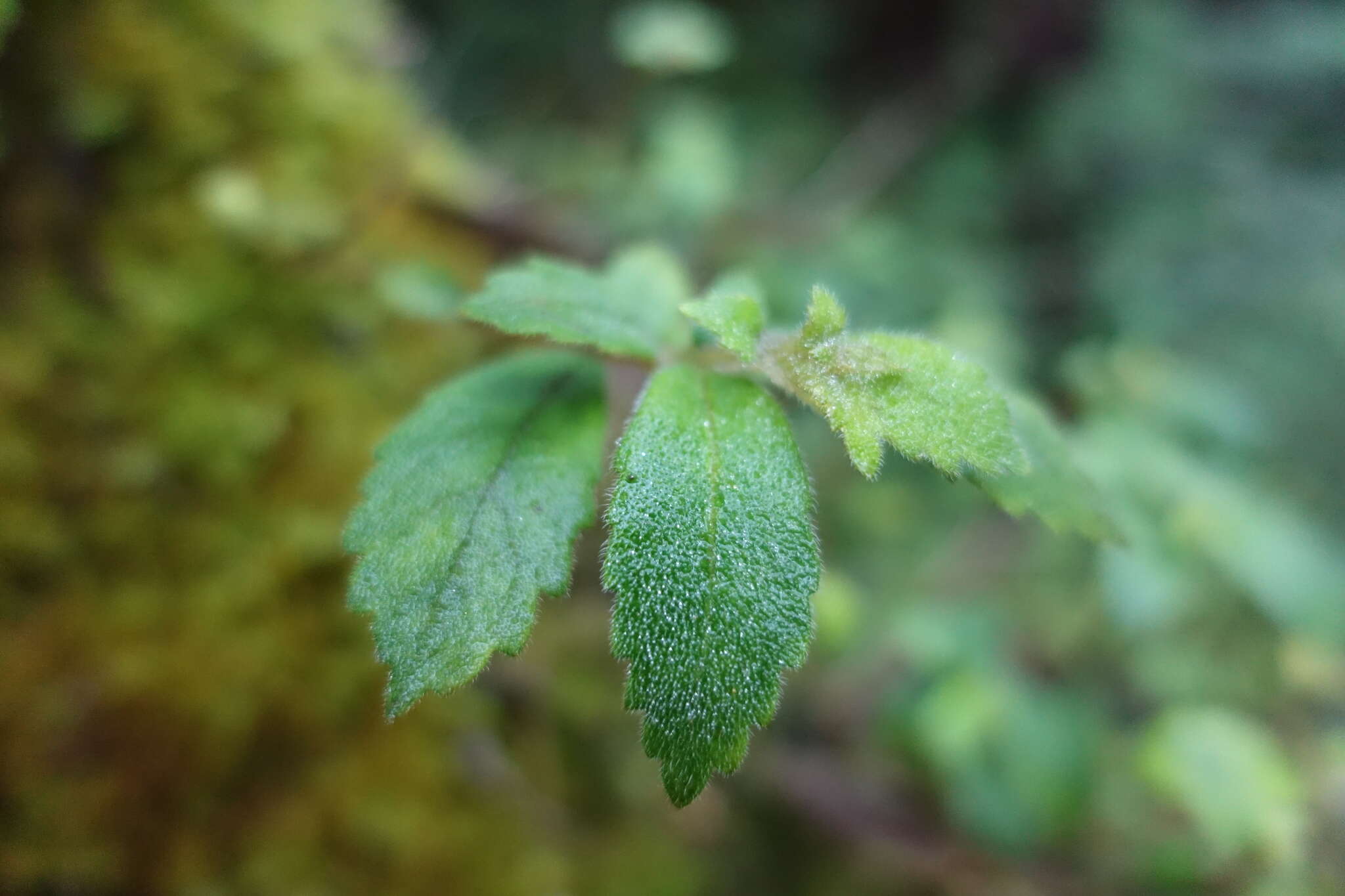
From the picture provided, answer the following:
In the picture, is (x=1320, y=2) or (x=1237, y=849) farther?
(x=1320, y=2)

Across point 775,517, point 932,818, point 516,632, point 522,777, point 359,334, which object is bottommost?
point 932,818

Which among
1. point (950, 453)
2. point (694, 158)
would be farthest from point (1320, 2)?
point (950, 453)

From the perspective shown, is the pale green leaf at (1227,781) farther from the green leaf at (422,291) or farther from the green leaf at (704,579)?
the green leaf at (422,291)

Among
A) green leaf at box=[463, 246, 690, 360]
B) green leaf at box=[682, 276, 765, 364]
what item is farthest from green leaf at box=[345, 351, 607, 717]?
green leaf at box=[682, 276, 765, 364]

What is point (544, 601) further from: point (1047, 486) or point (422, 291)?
point (1047, 486)

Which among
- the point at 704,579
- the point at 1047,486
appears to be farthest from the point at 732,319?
the point at 1047,486

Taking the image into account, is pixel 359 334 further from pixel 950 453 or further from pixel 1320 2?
pixel 1320 2

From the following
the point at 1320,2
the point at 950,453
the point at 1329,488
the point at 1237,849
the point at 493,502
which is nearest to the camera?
the point at 950,453
